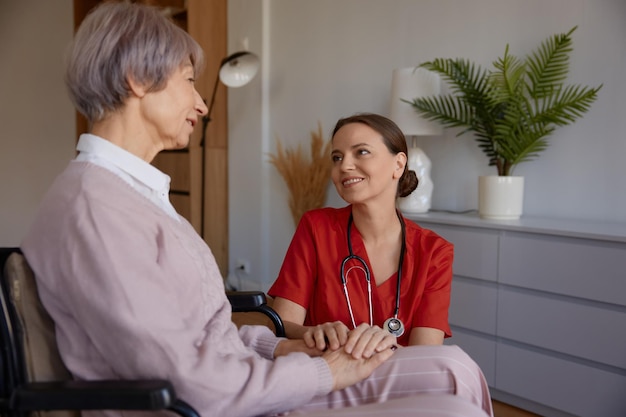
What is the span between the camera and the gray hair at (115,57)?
1.18 meters

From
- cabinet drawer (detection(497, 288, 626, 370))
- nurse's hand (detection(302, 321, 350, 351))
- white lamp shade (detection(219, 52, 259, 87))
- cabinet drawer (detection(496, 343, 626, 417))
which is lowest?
cabinet drawer (detection(496, 343, 626, 417))

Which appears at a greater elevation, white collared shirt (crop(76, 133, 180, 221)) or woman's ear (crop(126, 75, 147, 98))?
woman's ear (crop(126, 75, 147, 98))

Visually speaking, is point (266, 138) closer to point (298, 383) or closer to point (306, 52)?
point (306, 52)

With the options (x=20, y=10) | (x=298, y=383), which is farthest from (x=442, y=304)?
(x=20, y=10)

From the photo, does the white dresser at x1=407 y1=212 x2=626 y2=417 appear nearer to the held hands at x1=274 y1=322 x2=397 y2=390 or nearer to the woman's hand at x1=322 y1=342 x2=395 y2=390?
the held hands at x1=274 y1=322 x2=397 y2=390

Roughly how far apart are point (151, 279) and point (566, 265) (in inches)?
77.7

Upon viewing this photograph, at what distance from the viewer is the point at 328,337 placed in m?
1.43

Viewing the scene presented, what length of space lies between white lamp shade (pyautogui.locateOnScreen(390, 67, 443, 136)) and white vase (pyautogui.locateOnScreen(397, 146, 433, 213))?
13 cm

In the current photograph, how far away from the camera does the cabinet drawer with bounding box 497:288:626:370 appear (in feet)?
7.91

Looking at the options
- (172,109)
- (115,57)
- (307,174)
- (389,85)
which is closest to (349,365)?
(172,109)

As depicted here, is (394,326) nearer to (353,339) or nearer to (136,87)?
(353,339)

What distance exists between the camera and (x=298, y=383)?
1.15 m

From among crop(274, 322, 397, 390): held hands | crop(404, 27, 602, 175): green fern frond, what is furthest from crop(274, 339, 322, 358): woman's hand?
crop(404, 27, 602, 175): green fern frond

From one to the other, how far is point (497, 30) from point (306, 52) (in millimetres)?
1551
